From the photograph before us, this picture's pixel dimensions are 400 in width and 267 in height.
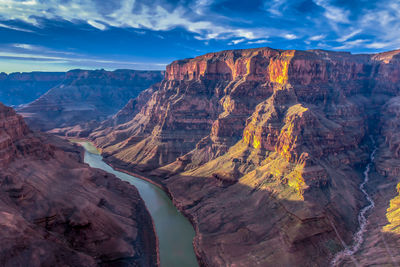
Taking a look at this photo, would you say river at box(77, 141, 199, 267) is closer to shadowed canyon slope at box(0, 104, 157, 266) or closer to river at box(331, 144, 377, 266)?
shadowed canyon slope at box(0, 104, 157, 266)

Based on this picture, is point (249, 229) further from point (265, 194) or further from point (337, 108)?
point (337, 108)

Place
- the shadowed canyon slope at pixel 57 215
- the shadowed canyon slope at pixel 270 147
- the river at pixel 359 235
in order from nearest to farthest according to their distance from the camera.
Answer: the shadowed canyon slope at pixel 57 215
the river at pixel 359 235
the shadowed canyon slope at pixel 270 147

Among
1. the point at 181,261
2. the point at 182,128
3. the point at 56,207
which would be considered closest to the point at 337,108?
the point at 182,128

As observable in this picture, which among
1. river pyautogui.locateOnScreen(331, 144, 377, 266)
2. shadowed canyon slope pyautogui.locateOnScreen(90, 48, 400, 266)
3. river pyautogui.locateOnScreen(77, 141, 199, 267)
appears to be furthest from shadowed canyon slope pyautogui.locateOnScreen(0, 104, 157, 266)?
river pyautogui.locateOnScreen(331, 144, 377, 266)

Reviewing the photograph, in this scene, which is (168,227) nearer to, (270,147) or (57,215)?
(57,215)

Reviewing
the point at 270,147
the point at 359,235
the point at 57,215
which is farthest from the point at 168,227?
the point at 359,235

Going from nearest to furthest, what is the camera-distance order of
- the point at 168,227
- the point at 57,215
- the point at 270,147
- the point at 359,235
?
the point at 57,215 → the point at 359,235 → the point at 168,227 → the point at 270,147

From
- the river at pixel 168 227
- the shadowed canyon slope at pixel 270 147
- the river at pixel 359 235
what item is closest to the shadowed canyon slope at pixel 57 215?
the river at pixel 168 227

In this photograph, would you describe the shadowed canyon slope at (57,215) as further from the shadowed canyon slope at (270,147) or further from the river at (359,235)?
the river at (359,235)

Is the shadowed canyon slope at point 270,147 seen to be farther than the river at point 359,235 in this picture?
Yes
